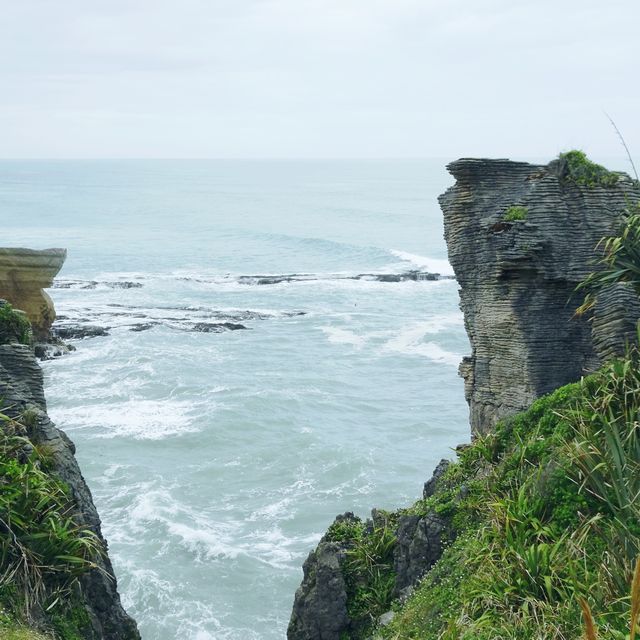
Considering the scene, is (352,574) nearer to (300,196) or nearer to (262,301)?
(262,301)

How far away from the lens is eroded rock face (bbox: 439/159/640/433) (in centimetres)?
1950

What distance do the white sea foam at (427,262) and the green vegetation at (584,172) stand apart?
47.8 m

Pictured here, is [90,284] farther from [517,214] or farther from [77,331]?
[517,214]

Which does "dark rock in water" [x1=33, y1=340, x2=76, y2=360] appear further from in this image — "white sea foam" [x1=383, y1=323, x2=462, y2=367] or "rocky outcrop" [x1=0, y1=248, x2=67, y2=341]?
"white sea foam" [x1=383, y1=323, x2=462, y2=367]

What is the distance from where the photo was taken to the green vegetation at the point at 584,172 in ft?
64.5

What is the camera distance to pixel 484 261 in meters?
20.2

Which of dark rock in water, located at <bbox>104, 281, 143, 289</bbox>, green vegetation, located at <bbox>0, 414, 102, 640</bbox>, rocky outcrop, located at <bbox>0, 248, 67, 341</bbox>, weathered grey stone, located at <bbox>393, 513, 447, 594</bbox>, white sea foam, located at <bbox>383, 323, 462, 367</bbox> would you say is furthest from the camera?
dark rock in water, located at <bbox>104, 281, 143, 289</bbox>

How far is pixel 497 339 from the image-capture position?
20.5m

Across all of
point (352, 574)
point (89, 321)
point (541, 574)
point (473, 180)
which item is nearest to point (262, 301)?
point (89, 321)

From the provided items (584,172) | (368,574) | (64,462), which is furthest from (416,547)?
(584,172)

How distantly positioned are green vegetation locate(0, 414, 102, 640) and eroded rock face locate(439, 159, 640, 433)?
9.50 metres

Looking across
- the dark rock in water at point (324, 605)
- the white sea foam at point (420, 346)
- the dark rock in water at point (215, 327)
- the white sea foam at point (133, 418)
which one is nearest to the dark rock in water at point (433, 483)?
the dark rock in water at point (324, 605)

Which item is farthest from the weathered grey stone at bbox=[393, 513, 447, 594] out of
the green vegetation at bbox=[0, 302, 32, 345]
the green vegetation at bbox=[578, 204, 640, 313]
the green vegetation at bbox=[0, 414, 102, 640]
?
the green vegetation at bbox=[0, 302, 32, 345]

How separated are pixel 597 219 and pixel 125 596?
13.0 meters
